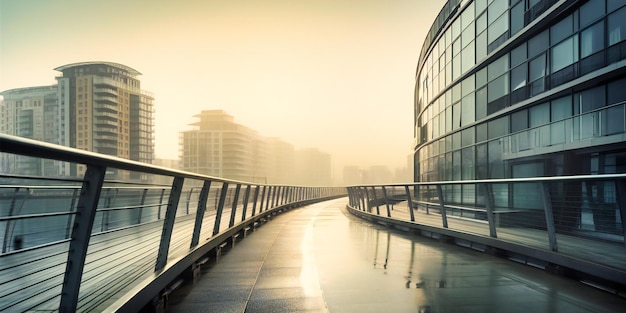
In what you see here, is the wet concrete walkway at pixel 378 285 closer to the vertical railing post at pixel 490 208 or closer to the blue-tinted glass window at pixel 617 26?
the vertical railing post at pixel 490 208

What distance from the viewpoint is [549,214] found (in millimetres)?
6418

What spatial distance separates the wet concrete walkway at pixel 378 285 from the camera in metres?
4.45

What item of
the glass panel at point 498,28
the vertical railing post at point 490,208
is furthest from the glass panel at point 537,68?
the vertical railing post at point 490,208

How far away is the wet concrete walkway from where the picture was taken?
445 cm

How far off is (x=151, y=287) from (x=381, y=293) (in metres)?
2.54

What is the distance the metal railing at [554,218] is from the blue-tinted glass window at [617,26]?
9.41 metres

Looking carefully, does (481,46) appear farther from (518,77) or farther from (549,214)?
(549,214)

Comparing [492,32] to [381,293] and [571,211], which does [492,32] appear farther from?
[381,293]

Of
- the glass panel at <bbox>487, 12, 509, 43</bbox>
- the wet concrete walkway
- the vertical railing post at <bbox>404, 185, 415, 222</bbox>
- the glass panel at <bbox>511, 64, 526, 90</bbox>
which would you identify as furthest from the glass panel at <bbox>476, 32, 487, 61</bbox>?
the wet concrete walkway

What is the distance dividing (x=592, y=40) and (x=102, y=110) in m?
131

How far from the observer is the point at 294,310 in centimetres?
430

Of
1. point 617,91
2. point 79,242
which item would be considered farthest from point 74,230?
point 617,91

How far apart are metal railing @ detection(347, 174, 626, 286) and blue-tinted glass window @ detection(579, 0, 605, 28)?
10359 mm

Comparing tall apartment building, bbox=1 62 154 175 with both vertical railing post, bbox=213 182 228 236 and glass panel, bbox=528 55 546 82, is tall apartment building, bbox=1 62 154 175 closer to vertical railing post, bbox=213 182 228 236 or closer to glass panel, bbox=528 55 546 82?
glass panel, bbox=528 55 546 82
